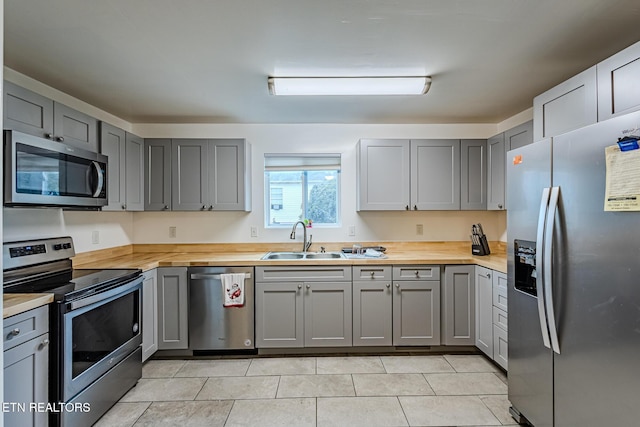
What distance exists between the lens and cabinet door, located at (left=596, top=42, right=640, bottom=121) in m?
1.47

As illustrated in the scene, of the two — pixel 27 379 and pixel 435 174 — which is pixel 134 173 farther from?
pixel 435 174

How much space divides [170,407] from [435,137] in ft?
11.3

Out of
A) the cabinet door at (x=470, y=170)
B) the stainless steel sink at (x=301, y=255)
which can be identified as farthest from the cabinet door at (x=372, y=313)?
the cabinet door at (x=470, y=170)

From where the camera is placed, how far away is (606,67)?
1.61 metres

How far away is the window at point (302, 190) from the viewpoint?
11.5 feet

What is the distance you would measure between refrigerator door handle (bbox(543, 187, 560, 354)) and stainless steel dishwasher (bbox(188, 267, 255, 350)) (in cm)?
219

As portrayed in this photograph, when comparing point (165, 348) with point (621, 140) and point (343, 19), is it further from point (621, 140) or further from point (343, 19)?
point (621, 140)

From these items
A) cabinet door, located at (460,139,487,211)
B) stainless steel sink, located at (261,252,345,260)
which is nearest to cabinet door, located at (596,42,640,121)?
cabinet door, located at (460,139,487,211)

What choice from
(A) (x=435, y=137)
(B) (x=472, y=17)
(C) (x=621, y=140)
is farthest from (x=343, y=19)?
(A) (x=435, y=137)

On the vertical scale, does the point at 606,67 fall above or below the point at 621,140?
above

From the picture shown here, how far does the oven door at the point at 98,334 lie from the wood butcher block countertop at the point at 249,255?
1.30 ft

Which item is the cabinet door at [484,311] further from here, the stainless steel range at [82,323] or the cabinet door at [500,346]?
the stainless steel range at [82,323]

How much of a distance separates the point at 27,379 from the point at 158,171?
6.73ft

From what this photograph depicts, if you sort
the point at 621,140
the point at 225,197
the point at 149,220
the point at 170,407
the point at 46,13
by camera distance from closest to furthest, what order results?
the point at 621,140 → the point at 46,13 → the point at 170,407 → the point at 225,197 → the point at 149,220
